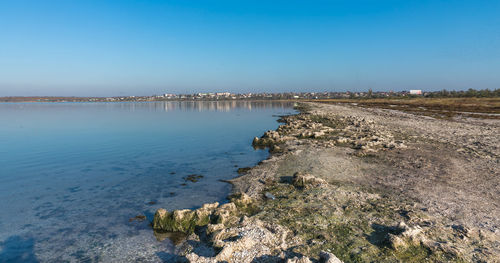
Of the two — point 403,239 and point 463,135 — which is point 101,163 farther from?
point 463,135

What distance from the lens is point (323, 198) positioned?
10.7m

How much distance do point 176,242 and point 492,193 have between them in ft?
41.7

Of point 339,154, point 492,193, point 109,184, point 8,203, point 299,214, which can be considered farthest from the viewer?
point 339,154

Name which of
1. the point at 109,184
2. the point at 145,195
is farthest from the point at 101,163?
the point at 145,195

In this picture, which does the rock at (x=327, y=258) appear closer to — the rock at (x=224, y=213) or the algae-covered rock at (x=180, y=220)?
the rock at (x=224, y=213)

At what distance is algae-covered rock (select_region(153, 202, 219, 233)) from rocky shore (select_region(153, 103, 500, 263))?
0.04 m

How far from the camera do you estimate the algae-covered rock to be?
9211 millimetres

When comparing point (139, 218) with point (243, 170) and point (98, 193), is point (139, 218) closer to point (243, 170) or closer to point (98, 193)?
point (98, 193)

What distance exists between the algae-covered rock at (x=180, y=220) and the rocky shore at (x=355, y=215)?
1.4 inches

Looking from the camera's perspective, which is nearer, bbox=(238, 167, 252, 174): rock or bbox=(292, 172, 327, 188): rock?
bbox=(292, 172, 327, 188): rock

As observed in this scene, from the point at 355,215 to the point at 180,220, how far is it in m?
6.26

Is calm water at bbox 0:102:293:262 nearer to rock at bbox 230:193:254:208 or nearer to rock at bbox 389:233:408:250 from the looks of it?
rock at bbox 230:193:254:208

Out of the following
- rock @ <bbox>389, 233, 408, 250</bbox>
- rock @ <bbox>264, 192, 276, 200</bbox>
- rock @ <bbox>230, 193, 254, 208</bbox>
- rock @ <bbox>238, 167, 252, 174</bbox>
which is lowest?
rock @ <bbox>238, 167, 252, 174</bbox>

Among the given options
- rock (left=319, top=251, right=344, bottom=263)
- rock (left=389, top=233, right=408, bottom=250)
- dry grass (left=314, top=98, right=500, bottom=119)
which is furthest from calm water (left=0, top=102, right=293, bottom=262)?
dry grass (left=314, top=98, right=500, bottom=119)
